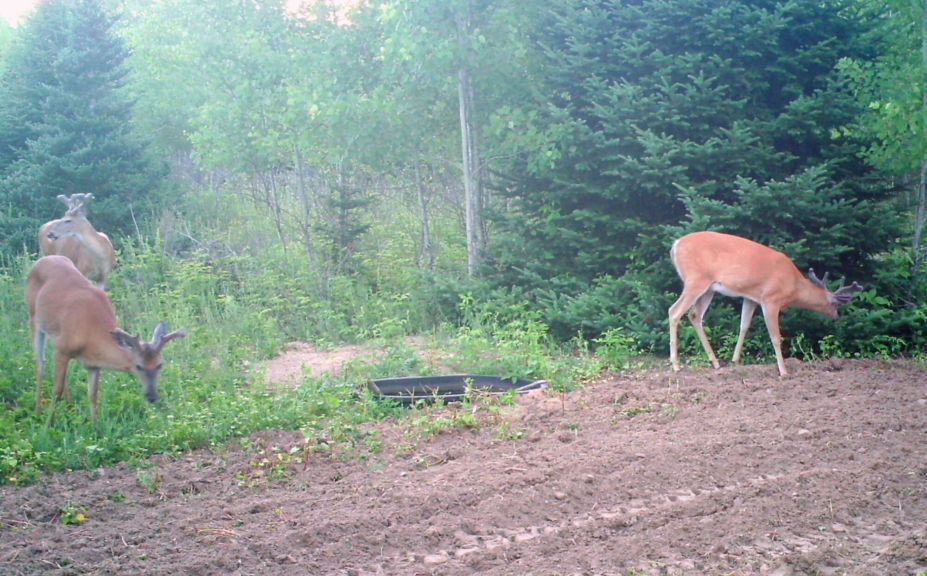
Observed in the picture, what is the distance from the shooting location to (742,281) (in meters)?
11.0

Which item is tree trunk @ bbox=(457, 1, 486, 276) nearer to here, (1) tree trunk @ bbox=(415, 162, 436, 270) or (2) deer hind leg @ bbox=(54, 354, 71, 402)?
(1) tree trunk @ bbox=(415, 162, 436, 270)

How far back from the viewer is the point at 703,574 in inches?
197

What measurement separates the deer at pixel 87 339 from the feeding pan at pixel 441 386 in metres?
2.07

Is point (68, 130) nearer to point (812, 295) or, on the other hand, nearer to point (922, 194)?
point (812, 295)

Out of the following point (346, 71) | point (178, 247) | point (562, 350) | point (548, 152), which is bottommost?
point (562, 350)

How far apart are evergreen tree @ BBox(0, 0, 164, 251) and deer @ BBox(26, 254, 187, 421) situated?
26.6 ft

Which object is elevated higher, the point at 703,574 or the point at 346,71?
the point at 346,71

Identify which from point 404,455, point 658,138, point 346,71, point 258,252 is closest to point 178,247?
point 258,252

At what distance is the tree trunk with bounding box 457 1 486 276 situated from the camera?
1397 cm

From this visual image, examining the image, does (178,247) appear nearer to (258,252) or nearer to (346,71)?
(258,252)

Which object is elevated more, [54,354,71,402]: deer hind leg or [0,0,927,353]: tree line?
[0,0,927,353]: tree line

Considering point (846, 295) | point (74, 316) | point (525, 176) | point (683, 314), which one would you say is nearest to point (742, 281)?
point (683, 314)

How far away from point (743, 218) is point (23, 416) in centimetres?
846

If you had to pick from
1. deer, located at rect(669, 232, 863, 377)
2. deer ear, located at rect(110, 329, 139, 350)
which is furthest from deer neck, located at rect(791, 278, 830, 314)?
deer ear, located at rect(110, 329, 139, 350)
